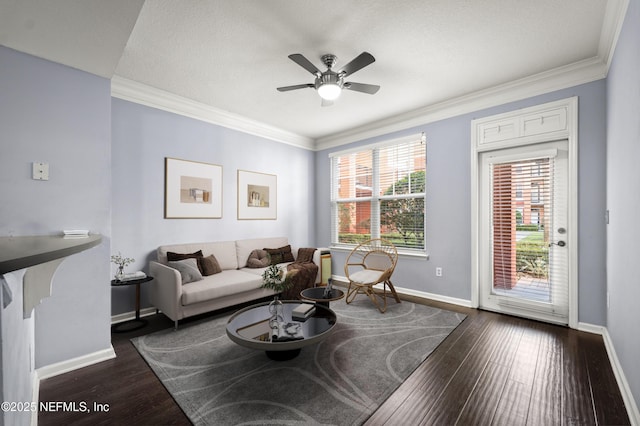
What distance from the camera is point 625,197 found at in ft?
6.76

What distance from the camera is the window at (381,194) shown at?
4.43 m

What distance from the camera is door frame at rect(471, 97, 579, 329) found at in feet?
9.95

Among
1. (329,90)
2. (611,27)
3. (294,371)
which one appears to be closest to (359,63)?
(329,90)

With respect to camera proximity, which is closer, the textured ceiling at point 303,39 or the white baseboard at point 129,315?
the textured ceiling at point 303,39

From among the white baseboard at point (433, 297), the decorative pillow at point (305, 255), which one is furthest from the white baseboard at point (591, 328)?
the decorative pillow at point (305, 255)

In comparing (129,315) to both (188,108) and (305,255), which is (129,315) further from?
(188,108)

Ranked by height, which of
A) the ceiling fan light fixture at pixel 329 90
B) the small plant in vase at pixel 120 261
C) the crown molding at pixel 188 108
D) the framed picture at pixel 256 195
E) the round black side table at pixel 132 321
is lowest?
the round black side table at pixel 132 321

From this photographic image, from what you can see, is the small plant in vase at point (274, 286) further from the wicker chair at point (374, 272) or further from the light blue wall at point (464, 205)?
the light blue wall at point (464, 205)

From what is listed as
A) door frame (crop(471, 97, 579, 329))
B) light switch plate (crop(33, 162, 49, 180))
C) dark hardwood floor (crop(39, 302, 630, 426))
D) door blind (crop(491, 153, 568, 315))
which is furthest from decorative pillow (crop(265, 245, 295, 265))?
door blind (crop(491, 153, 568, 315))

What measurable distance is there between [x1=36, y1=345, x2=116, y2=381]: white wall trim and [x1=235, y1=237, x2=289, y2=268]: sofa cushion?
Answer: 2019mm

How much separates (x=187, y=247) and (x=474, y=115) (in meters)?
4.20

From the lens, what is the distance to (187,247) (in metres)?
3.78

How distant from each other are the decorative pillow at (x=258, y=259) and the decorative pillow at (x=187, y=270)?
99cm

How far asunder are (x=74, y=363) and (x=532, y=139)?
197 inches
